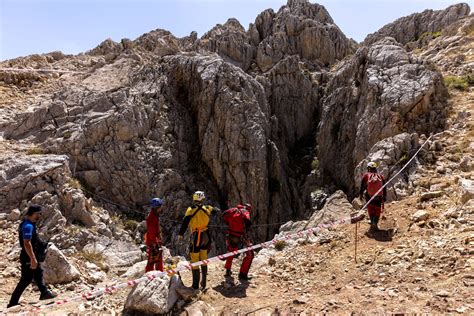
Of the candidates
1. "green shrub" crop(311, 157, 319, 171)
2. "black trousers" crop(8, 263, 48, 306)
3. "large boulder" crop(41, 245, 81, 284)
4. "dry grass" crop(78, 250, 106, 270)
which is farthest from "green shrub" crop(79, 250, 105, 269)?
"green shrub" crop(311, 157, 319, 171)

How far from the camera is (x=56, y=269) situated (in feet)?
30.9

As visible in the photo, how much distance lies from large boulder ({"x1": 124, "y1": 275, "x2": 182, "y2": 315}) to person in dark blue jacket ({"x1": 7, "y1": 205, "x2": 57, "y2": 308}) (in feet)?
7.44

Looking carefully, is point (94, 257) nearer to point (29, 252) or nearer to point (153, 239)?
point (29, 252)

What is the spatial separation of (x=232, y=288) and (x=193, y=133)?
674 inches

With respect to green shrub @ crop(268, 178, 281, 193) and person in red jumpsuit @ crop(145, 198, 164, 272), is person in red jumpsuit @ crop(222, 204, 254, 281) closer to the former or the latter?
person in red jumpsuit @ crop(145, 198, 164, 272)

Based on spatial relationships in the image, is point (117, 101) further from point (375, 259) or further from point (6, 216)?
point (375, 259)

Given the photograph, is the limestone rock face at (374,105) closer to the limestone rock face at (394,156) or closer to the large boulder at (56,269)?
the limestone rock face at (394,156)

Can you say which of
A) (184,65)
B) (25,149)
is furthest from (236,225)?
(184,65)

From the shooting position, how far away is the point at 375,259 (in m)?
7.93

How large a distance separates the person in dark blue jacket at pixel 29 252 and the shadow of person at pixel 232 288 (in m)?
3.84

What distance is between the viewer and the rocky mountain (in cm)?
1389

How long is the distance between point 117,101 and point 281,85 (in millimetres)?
15671

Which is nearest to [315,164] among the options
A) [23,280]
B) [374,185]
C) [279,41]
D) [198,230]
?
[374,185]

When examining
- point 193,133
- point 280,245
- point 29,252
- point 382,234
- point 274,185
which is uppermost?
point 193,133
